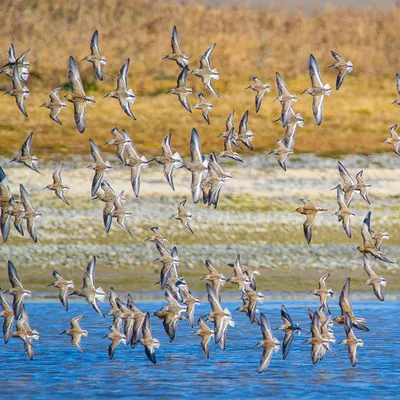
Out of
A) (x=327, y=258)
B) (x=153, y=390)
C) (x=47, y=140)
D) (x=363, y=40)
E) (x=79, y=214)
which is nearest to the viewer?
(x=153, y=390)

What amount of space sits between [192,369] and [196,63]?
40986 millimetres

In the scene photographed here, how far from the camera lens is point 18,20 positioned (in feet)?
233

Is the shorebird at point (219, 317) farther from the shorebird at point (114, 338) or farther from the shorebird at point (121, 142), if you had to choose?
the shorebird at point (121, 142)

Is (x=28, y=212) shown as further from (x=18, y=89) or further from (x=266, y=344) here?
(x=266, y=344)

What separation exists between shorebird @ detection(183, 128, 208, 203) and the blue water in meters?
2.94

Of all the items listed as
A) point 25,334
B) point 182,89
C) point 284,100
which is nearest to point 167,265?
point 25,334

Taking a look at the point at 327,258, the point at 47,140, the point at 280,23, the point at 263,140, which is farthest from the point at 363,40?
the point at 327,258

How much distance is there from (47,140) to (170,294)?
2164cm

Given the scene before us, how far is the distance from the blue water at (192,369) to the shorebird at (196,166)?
2.94m

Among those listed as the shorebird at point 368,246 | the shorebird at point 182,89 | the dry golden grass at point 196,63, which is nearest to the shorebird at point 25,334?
the shorebird at point 182,89

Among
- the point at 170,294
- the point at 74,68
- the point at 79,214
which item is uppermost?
the point at 74,68

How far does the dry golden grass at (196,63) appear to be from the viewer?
143 feet

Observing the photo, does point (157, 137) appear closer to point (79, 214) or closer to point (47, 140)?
point (47, 140)

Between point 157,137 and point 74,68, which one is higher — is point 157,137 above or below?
below
